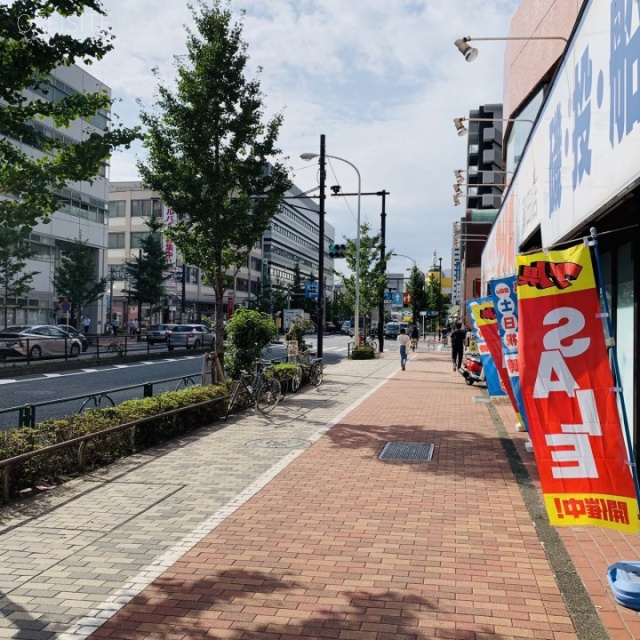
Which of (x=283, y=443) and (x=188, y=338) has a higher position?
(x=188, y=338)

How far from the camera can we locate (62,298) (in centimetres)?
4672

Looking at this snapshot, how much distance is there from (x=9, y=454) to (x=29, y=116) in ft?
13.3

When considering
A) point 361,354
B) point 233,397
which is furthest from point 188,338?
point 233,397

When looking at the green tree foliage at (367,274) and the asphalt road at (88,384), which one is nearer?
the asphalt road at (88,384)

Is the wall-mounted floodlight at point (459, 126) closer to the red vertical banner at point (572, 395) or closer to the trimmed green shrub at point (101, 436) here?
the trimmed green shrub at point (101, 436)

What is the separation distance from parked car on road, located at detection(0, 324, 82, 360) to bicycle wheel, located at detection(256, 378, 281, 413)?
1402 centimetres

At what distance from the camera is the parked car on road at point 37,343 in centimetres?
2588

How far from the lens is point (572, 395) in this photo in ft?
13.6

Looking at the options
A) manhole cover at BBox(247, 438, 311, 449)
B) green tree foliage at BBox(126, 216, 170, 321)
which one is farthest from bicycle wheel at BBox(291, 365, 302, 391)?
green tree foliage at BBox(126, 216, 170, 321)

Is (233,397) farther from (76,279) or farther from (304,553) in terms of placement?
(76,279)

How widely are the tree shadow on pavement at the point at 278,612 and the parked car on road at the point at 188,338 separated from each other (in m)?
32.7

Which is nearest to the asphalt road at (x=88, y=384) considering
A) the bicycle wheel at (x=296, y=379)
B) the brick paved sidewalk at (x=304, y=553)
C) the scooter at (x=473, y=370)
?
the bicycle wheel at (x=296, y=379)

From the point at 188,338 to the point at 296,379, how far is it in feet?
68.4

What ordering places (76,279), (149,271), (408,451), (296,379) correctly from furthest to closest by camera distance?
(149,271) < (76,279) < (296,379) < (408,451)
